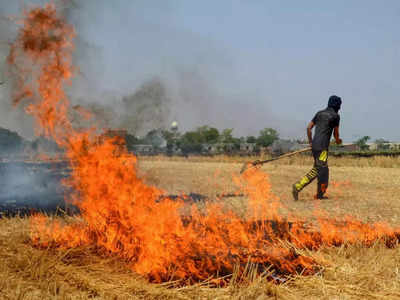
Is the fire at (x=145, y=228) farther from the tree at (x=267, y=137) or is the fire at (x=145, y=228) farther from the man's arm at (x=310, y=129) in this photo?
the tree at (x=267, y=137)

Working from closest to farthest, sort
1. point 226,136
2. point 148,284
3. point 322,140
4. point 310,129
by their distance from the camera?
point 148,284, point 322,140, point 310,129, point 226,136

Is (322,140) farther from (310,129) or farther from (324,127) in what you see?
(310,129)

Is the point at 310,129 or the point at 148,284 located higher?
the point at 310,129

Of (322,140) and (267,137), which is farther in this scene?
(267,137)

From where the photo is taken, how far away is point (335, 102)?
7.69 meters

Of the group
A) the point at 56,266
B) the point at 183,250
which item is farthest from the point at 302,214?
the point at 56,266

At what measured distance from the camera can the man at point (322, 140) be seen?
7.36m

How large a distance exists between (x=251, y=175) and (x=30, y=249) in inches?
295

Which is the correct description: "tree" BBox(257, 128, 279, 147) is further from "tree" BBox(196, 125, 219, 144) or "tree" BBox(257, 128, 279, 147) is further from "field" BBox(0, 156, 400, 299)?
"field" BBox(0, 156, 400, 299)

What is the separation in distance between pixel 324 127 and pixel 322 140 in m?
0.30

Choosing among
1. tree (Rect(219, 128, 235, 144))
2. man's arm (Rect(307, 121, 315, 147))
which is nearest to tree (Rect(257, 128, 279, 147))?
tree (Rect(219, 128, 235, 144))

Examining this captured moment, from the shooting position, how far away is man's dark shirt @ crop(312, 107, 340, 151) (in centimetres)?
754

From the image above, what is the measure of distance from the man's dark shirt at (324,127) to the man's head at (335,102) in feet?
0.31

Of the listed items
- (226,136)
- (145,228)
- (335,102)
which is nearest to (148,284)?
(145,228)
